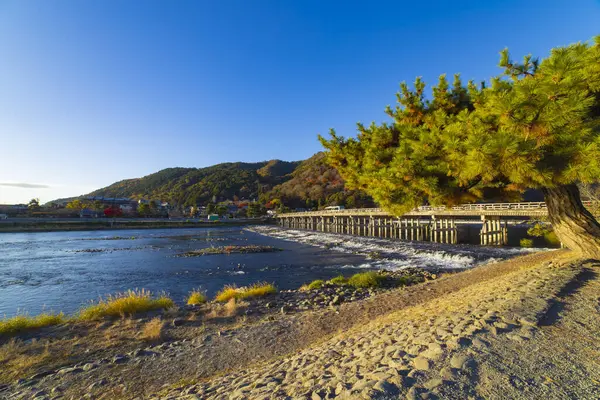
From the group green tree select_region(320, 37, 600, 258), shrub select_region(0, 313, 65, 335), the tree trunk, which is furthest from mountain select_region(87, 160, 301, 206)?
the tree trunk

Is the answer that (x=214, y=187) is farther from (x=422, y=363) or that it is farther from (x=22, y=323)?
(x=422, y=363)

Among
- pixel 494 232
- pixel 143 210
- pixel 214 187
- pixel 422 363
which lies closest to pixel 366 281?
pixel 422 363

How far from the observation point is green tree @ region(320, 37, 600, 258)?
17.8 ft

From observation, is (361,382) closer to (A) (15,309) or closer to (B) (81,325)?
(B) (81,325)

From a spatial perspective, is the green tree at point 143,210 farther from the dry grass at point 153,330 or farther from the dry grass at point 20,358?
the dry grass at point 153,330

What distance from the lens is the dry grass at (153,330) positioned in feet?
24.4

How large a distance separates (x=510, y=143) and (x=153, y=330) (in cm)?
900

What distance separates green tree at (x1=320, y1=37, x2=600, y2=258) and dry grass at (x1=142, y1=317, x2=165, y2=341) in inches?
271

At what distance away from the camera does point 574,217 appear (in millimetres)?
8930

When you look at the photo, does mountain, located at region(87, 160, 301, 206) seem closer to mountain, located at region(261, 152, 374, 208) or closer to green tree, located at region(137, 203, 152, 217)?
mountain, located at region(261, 152, 374, 208)

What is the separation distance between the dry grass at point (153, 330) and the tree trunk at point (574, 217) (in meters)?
11.5

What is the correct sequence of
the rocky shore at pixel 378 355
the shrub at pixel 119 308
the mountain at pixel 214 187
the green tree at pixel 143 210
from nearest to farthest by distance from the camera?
1. the rocky shore at pixel 378 355
2. the shrub at pixel 119 308
3. the green tree at pixel 143 210
4. the mountain at pixel 214 187

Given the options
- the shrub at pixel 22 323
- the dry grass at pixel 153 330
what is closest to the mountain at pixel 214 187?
the shrub at pixel 22 323

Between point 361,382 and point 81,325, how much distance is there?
28.5ft
